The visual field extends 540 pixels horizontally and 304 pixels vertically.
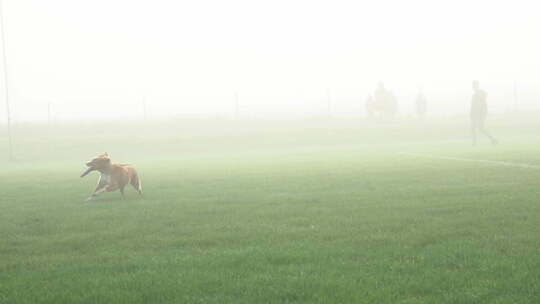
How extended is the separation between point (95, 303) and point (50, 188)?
1402 cm

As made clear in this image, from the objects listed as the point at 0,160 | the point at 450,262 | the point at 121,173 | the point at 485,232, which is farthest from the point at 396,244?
the point at 0,160

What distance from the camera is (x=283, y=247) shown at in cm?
780

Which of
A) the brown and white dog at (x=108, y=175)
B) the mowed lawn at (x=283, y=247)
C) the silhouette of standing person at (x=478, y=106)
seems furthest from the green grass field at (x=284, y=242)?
the silhouette of standing person at (x=478, y=106)

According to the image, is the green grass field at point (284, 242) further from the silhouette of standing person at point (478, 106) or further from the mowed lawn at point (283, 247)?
the silhouette of standing person at point (478, 106)

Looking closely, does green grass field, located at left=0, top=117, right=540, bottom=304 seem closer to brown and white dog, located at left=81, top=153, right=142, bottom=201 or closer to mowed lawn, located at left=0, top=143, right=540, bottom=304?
mowed lawn, located at left=0, top=143, right=540, bottom=304

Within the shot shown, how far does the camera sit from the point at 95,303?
5645 millimetres

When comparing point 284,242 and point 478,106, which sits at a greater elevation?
point 478,106

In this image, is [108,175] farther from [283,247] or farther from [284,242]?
[283,247]

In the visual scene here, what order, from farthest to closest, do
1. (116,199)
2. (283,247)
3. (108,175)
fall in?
1. (116,199)
2. (108,175)
3. (283,247)

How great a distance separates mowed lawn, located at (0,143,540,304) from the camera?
19.1ft

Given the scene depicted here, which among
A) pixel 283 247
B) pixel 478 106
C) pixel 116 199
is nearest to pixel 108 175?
pixel 116 199

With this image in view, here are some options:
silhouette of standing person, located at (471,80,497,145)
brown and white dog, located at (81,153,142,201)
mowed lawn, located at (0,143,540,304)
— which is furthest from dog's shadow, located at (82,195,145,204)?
silhouette of standing person, located at (471,80,497,145)

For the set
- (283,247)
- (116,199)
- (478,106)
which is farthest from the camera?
(478,106)

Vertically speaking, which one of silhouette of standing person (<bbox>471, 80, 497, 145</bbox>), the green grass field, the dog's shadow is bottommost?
the dog's shadow
